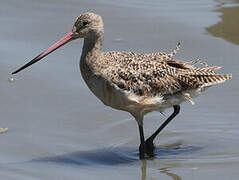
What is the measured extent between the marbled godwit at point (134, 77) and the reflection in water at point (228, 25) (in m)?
2.65

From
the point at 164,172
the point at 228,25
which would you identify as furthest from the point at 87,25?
the point at 228,25

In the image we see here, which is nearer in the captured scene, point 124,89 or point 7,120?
point 124,89

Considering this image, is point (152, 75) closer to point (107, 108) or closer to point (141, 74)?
point (141, 74)

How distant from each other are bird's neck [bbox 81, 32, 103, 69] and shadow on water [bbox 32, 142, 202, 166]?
3.31 ft

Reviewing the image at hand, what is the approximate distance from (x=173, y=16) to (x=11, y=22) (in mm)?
2507

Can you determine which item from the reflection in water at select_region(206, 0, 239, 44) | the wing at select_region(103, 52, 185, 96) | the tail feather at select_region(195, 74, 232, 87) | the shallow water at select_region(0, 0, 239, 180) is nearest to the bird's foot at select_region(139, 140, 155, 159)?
the shallow water at select_region(0, 0, 239, 180)

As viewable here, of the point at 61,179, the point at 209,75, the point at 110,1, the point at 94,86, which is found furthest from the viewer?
the point at 110,1

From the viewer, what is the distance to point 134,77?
26.1ft

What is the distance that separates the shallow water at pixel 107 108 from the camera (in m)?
7.72

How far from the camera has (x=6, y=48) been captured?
33.7ft

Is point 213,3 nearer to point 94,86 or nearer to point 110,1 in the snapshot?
point 110,1

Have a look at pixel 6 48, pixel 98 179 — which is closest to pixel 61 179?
pixel 98 179

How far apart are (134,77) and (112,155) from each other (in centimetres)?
91

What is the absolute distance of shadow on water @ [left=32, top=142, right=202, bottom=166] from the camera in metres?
7.84
